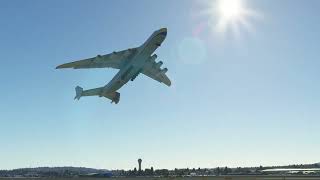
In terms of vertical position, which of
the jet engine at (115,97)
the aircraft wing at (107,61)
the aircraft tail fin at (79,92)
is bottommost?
the jet engine at (115,97)

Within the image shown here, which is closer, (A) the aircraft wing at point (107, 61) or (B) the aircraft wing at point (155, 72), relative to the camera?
(A) the aircraft wing at point (107, 61)

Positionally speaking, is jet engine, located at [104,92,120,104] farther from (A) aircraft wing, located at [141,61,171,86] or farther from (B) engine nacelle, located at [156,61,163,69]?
(B) engine nacelle, located at [156,61,163,69]

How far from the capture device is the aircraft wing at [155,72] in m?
69.7

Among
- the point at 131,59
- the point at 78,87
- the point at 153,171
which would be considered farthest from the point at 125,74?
A: the point at 153,171

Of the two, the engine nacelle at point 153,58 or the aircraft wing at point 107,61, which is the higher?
the aircraft wing at point 107,61

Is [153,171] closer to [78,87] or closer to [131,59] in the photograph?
[78,87]

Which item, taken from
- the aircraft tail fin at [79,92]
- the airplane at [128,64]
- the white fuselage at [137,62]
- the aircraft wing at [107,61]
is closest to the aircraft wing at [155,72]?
the airplane at [128,64]

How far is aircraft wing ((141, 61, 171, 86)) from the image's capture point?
6969 cm

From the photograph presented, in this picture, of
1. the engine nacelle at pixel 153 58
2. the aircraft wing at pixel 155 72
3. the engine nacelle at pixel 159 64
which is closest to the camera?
the engine nacelle at pixel 153 58

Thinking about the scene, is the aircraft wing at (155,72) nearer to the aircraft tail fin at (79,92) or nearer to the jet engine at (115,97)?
the jet engine at (115,97)

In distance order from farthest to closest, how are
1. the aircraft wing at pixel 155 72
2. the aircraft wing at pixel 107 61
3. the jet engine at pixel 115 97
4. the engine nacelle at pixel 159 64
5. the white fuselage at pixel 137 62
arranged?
the jet engine at pixel 115 97, the engine nacelle at pixel 159 64, the aircraft wing at pixel 155 72, the aircraft wing at pixel 107 61, the white fuselage at pixel 137 62

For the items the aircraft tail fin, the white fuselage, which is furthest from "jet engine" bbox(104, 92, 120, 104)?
the aircraft tail fin

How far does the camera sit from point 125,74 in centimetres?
6462

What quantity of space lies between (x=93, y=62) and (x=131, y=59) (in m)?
7.65
